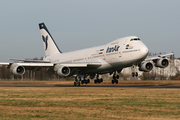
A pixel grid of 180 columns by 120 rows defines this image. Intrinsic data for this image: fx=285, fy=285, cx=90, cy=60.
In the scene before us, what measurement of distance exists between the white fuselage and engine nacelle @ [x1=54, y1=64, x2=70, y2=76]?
5.48 m

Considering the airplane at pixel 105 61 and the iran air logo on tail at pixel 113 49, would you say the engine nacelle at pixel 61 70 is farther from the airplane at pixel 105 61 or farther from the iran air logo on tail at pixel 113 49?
the iran air logo on tail at pixel 113 49

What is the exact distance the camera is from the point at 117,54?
4688cm

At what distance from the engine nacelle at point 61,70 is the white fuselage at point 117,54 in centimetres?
548

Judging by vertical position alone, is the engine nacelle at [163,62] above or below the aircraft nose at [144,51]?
below

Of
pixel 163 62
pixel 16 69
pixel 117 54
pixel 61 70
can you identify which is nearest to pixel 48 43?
pixel 61 70

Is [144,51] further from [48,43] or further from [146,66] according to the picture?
[48,43]

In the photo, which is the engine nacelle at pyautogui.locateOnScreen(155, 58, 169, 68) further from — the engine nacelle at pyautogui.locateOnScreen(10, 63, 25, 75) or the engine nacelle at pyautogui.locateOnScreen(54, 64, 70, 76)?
the engine nacelle at pyautogui.locateOnScreen(10, 63, 25, 75)

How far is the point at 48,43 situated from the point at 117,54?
87.9 ft

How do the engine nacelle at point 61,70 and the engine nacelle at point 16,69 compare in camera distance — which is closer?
the engine nacelle at point 16,69

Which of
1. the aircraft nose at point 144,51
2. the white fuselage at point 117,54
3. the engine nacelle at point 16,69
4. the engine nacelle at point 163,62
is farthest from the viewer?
the engine nacelle at point 163,62

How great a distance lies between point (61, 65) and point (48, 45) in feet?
69.7

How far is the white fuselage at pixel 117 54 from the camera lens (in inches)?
1763

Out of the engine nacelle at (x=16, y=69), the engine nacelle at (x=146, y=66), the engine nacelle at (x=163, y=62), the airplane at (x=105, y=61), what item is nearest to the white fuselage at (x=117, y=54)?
the airplane at (x=105, y=61)

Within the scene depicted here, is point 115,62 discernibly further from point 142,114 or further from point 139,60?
point 142,114
